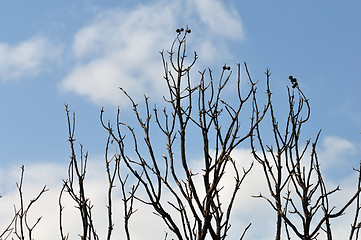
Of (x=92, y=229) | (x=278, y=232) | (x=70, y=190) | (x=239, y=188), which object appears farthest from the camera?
(x=70, y=190)

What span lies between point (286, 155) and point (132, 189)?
3.94ft

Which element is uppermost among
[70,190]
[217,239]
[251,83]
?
[251,83]

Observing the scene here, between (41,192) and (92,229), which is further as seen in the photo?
(41,192)

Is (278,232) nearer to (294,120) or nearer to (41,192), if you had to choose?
(294,120)

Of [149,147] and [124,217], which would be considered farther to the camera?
[124,217]

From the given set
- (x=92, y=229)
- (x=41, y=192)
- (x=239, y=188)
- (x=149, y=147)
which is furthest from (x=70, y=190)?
(x=239, y=188)

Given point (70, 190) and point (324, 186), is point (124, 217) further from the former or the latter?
point (324, 186)

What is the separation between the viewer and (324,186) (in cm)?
341

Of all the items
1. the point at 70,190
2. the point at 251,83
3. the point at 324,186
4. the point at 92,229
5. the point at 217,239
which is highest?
Answer: the point at 251,83

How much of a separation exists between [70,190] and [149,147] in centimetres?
98

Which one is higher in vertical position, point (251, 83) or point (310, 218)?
point (251, 83)

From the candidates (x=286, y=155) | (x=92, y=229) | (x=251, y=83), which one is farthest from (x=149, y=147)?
(x=286, y=155)

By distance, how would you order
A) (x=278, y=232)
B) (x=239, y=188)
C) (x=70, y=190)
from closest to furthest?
(x=239, y=188)
(x=278, y=232)
(x=70, y=190)

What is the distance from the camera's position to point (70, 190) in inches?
128
